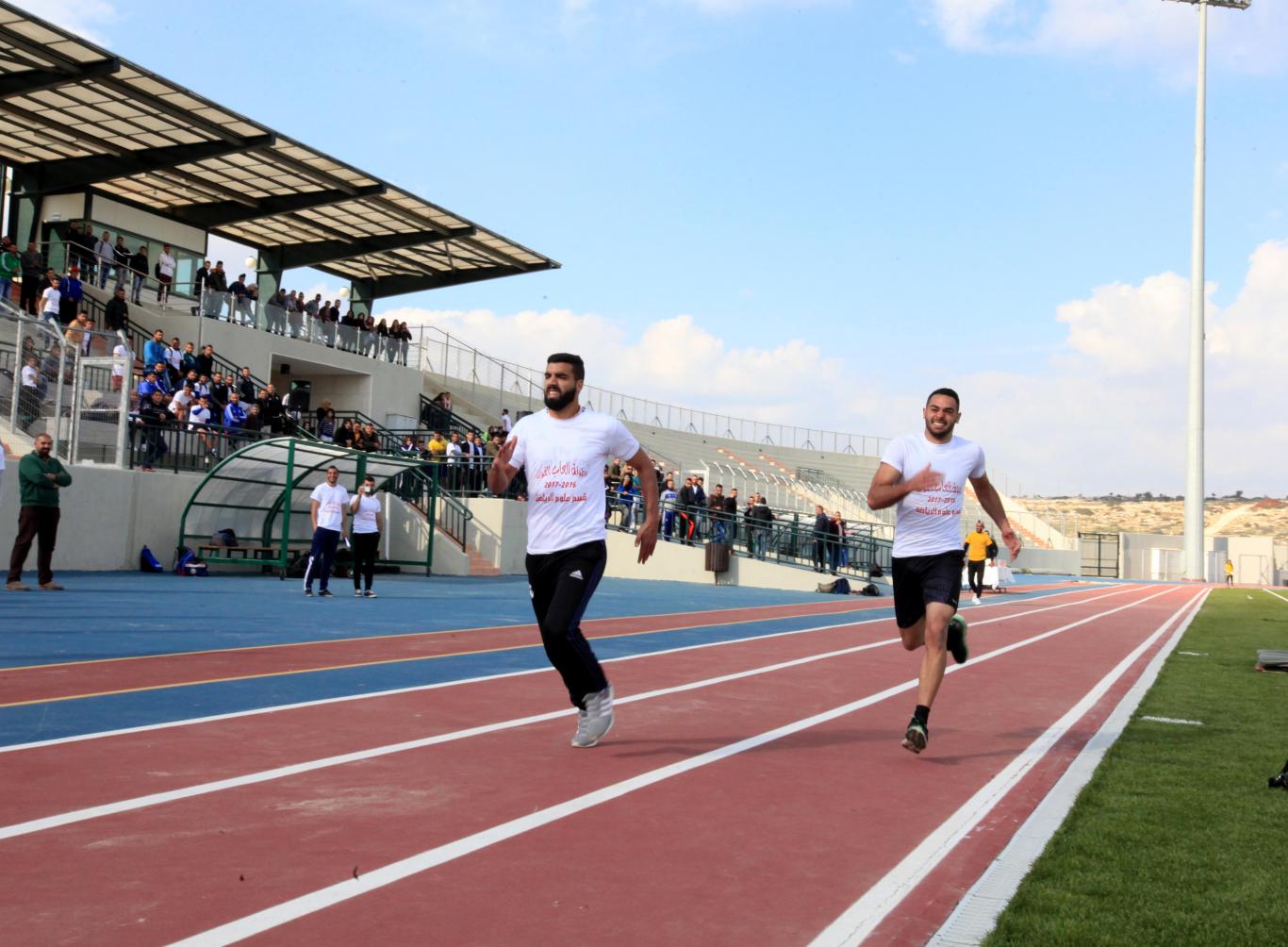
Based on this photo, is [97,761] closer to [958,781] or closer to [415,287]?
[958,781]

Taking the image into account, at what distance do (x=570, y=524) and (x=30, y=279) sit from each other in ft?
78.3

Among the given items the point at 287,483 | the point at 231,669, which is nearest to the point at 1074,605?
the point at 287,483

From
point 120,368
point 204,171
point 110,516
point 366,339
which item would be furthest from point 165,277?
point 110,516

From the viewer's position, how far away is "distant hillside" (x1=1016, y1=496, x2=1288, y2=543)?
381ft

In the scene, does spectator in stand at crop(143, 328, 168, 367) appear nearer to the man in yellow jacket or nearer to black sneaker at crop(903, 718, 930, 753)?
the man in yellow jacket

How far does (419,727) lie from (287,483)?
15.8 metres

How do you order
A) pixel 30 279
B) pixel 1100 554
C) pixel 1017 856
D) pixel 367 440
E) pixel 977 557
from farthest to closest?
pixel 1100 554 < pixel 367 440 < pixel 977 557 < pixel 30 279 < pixel 1017 856

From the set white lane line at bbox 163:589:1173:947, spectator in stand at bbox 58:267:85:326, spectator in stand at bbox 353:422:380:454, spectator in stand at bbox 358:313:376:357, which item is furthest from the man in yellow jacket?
white lane line at bbox 163:589:1173:947

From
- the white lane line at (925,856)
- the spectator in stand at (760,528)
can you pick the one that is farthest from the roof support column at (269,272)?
the white lane line at (925,856)

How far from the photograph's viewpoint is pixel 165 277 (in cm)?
3338

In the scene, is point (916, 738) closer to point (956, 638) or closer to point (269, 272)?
point (956, 638)

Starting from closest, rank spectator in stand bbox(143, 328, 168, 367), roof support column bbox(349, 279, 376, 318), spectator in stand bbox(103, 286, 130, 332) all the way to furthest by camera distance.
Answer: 1. spectator in stand bbox(143, 328, 168, 367)
2. spectator in stand bbox(103, 286, 130, 332)
3. roof support column bbox(349, 279, 376, 318)

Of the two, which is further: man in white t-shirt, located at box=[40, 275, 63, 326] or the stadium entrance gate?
the stadium entrance gate

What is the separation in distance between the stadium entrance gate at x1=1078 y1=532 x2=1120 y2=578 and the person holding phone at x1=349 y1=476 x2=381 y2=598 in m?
54.6
